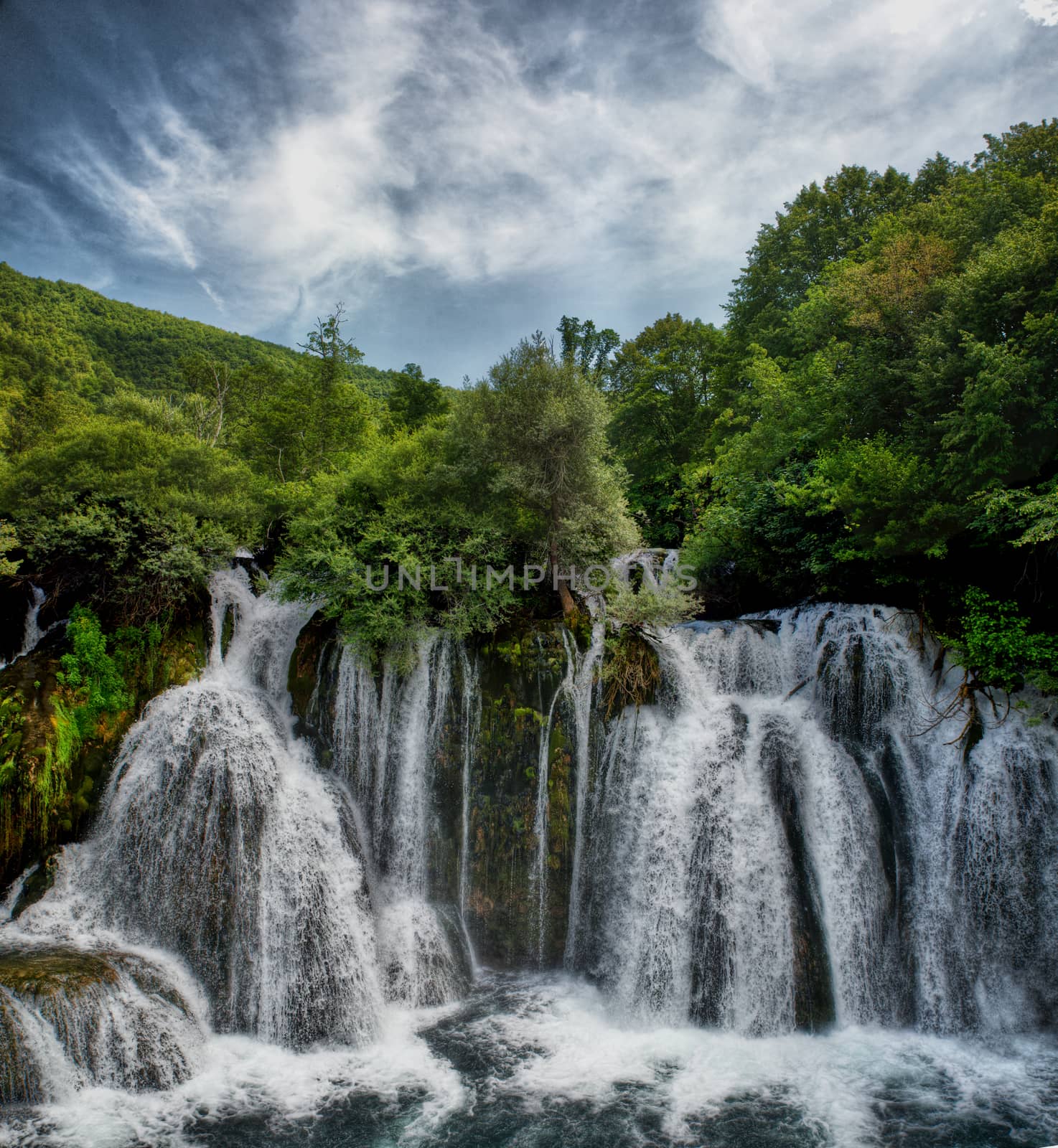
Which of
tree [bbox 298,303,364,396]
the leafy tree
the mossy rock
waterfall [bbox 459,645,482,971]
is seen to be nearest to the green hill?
tree [bbox 298,303,364,396]

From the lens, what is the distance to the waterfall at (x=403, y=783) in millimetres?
11570

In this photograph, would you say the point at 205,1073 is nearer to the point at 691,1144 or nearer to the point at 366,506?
the point at 691,1144

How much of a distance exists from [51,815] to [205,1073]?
523 centimetres

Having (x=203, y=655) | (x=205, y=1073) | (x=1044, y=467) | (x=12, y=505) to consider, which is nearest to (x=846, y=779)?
(x=1044, y=467)

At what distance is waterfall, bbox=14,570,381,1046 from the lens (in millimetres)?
9953

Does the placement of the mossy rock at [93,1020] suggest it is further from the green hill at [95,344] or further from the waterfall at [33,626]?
the green hill at [95,344]

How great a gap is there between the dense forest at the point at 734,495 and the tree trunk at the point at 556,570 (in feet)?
0.40

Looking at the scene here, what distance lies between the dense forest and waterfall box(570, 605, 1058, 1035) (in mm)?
1957

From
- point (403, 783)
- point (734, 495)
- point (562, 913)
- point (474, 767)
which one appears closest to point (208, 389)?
point (734, 495)

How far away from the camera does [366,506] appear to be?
15.5 metres

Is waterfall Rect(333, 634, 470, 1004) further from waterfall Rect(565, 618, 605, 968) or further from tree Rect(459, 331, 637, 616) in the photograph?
tree Rect(459, 331, 637, 616)

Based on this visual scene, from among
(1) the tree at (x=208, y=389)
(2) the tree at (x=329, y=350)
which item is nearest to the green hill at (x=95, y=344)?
(1) the tree at (x=208, y=389)

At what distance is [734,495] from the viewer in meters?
18.9

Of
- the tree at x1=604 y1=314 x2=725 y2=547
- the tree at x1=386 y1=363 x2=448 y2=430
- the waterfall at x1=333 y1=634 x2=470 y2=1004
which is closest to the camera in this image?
the waterfall at x1=333 y1=634 x2=470 y2=1004
